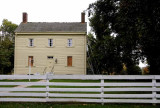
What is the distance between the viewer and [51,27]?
95.8 feet

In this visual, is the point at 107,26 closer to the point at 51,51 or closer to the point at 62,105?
the point at 51,51

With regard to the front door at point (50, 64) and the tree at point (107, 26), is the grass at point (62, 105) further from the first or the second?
the front door at point (50, 64)

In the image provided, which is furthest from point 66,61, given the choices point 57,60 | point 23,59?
point 23,59

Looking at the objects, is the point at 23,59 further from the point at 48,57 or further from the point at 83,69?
the point at 83,69

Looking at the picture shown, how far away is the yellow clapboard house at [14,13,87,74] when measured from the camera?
27.5m

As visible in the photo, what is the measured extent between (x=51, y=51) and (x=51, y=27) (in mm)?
4168

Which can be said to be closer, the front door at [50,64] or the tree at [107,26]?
the tree at [107,26]

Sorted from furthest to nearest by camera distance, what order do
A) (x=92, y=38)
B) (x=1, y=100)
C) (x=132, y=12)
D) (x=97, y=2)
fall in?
(x=92, y=38)
(x=97, y=2)
(x=132, y=12)
(x=1, y=100)

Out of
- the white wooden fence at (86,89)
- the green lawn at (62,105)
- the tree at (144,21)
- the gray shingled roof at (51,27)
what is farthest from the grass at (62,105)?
the gray shingled roof at (51,27)

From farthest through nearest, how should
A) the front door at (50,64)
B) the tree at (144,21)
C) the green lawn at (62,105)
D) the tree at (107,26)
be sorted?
the front door at (50,64) < the tree at (107,26) < the tree at (144,21) < the green lawn at (62,105)

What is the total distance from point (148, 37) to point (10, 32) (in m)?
54.5

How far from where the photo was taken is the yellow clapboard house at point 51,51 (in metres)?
27.5

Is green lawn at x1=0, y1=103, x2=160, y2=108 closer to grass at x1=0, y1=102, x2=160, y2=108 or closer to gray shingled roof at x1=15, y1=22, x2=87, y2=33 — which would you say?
grass at x1=0, y1=102, x2=160, y2=108

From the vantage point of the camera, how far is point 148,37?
10.0m
